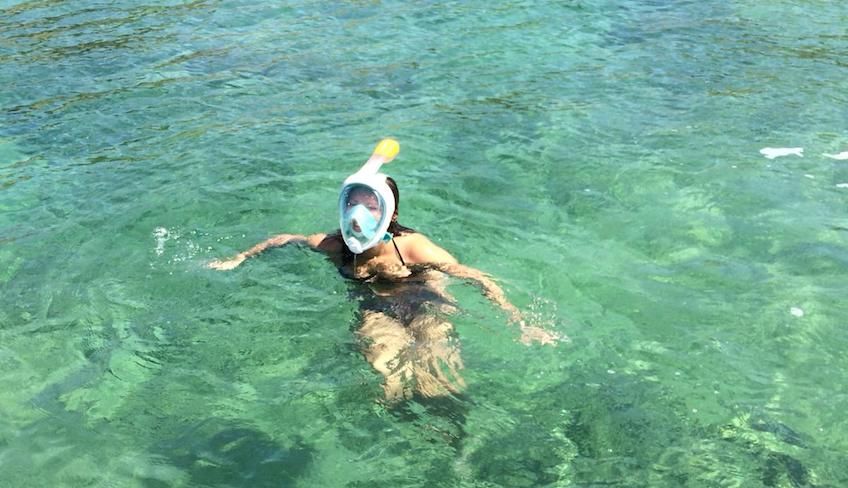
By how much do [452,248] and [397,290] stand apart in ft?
4.18

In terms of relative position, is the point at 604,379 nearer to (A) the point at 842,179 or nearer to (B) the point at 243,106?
(A) the point at 842,179

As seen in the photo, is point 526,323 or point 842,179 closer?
point 526,323

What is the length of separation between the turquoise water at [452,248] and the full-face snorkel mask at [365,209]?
2.10 feet

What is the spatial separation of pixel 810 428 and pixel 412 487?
7.08ft

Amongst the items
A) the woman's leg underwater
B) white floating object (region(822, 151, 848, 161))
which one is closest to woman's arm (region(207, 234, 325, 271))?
the woman's leg underwater

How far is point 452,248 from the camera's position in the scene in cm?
636

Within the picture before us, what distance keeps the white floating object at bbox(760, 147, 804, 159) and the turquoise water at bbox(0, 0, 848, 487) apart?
132 mm

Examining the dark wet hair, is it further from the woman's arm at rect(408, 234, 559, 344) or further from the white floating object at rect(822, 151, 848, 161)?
the white floating object at rect(822, 151, 848, 161)

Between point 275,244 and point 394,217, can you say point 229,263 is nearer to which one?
point 275,244

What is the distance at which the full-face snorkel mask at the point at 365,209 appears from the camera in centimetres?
494

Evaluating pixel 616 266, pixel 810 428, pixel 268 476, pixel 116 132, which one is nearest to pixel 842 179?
pixel 616 266

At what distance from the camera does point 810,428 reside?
4320 mm

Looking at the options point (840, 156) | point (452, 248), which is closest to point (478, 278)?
point (452, 248)

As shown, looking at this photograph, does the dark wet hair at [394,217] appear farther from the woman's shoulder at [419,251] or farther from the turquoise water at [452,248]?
the turquoise water at [452,248]
